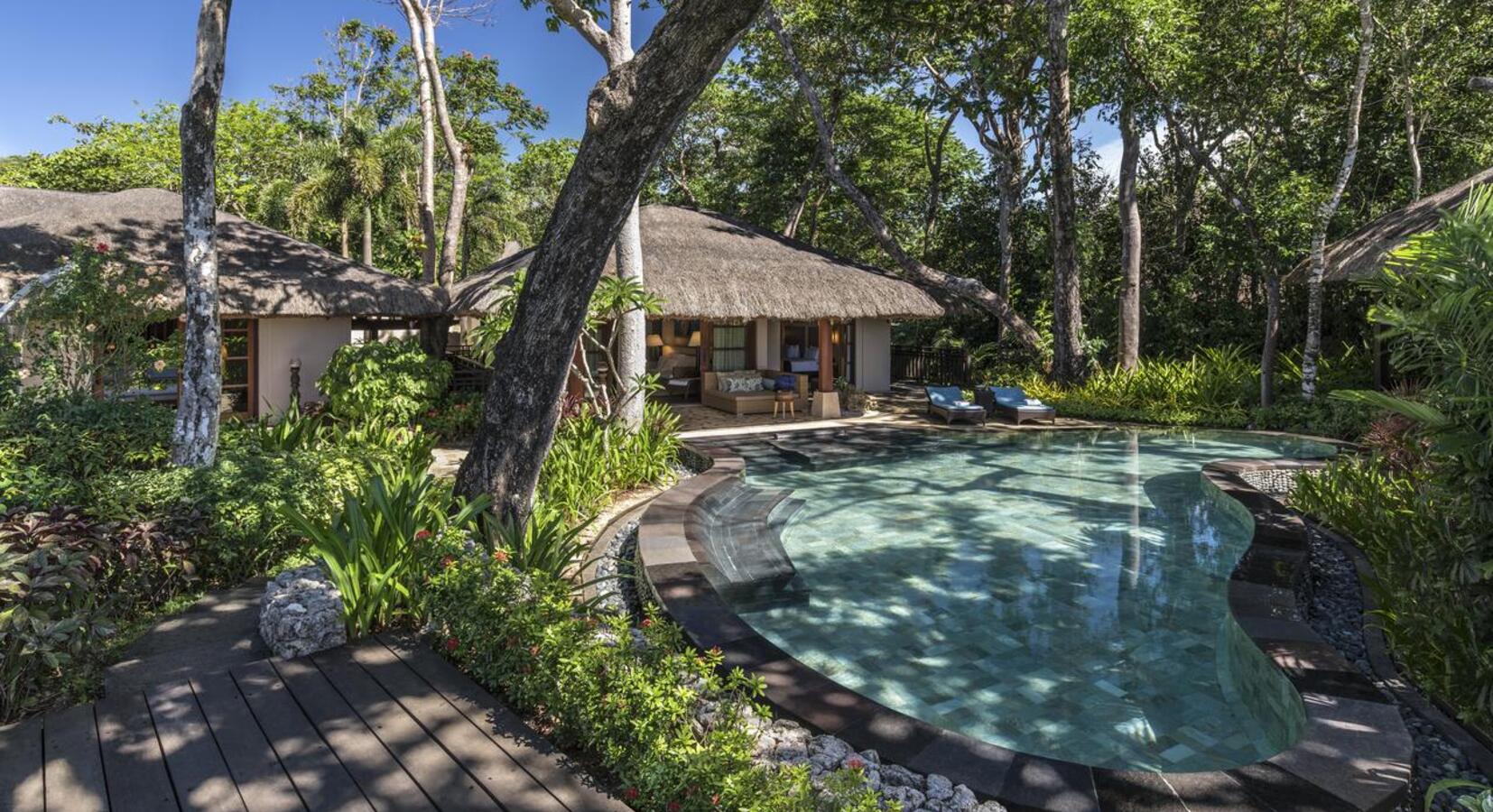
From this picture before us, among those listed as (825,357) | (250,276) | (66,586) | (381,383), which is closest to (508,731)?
(66,586)

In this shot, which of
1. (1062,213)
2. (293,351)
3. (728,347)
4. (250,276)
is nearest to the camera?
(250,276)

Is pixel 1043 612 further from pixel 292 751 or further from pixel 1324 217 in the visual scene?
pixel 1324 217

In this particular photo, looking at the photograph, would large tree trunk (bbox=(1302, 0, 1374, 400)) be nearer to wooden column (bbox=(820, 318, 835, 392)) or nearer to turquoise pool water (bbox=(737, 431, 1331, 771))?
turquoise pool water (bbox=(737, 431, 1331, 771))

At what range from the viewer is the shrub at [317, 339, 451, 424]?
9930 mm

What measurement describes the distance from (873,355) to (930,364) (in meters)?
3.34

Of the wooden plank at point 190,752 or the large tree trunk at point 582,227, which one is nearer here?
the wooden plank at point 190,752

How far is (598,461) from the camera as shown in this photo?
8023 millimetres

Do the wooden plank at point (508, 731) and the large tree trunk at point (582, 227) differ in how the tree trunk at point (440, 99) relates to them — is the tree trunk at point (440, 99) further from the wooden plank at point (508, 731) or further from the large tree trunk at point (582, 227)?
the wooden plank at point (508, 731)

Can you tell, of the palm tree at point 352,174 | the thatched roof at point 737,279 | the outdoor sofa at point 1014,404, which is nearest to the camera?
the thatched roof at point 737,279

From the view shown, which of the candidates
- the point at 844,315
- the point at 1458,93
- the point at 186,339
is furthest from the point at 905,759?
the point at 1458,93

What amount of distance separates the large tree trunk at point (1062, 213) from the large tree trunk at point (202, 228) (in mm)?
13101

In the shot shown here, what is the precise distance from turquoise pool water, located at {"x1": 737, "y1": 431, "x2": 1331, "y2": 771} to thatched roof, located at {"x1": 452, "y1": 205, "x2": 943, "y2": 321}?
14.3 ft

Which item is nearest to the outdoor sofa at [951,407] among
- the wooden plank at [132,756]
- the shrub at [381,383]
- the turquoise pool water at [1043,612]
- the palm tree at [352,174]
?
the turquoise pool water at [1043,612]

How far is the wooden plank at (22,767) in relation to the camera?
259 cm
